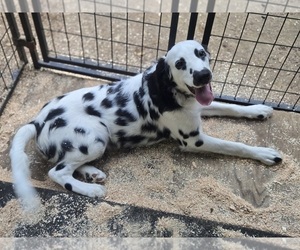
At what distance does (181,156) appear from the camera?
2.78m

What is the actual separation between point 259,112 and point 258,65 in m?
0.89

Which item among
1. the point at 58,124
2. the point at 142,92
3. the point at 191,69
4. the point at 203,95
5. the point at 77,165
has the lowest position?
the point at 77,165

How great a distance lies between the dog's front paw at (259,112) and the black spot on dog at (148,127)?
83cm

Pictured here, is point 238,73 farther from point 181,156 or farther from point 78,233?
point 78,233

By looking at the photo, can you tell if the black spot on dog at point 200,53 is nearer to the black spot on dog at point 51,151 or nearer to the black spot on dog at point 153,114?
the black spot on dog at point 153,114

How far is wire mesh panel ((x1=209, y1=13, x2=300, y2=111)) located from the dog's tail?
1.60 meters

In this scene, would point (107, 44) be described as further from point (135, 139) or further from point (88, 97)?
point (135, 139)

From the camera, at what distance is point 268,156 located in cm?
271

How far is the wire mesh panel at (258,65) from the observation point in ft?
10.7

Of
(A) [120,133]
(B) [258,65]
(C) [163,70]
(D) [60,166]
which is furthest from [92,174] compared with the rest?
(B) [258,65]

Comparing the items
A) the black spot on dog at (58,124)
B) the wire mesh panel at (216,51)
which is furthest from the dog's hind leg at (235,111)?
the black spot on dog at (58,124)

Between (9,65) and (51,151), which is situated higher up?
(51,151)

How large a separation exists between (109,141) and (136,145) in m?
0.21

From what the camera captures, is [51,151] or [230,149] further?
[230,149]
